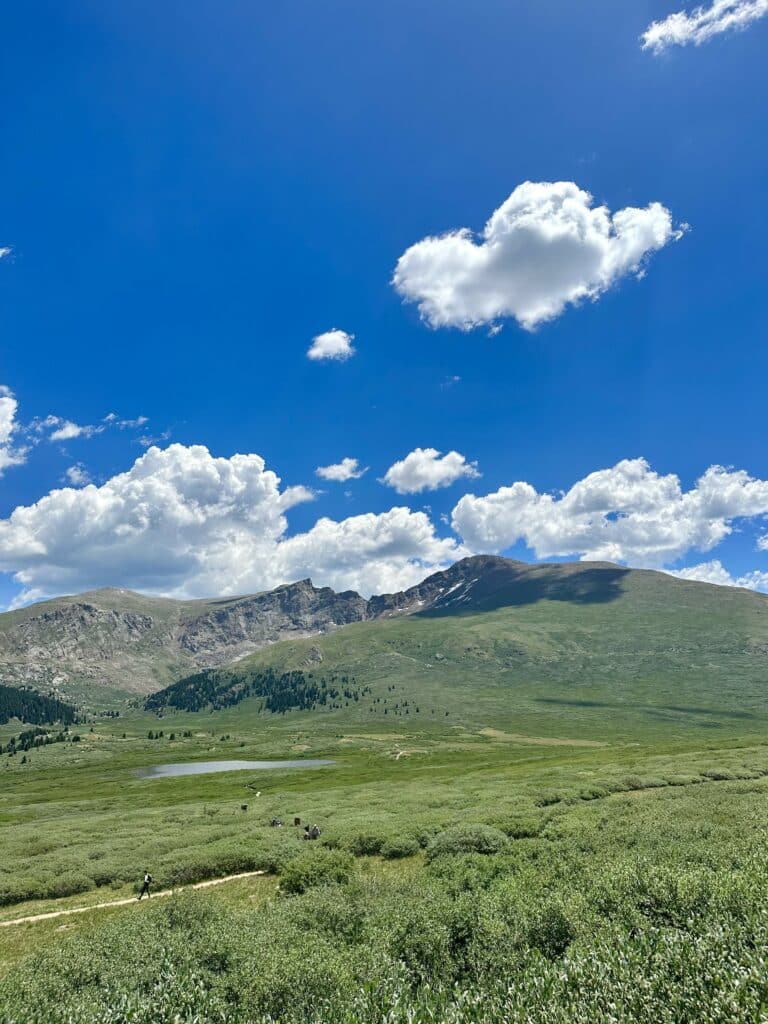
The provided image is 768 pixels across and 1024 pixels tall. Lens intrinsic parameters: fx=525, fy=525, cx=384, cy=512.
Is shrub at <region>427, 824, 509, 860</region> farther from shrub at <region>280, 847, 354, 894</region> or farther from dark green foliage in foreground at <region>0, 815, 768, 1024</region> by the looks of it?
dark green foliage in foreground at <region>0, 815, 768, 1024</region>

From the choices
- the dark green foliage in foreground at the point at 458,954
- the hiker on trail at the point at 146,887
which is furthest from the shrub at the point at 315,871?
the hiker on trail at the point at 146,887

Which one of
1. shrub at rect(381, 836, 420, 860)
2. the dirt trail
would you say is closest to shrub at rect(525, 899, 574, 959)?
shrub at rect(381, 836, 420, 860)

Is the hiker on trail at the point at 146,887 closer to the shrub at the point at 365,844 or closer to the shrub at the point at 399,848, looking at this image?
the shrub at the point at 365,844

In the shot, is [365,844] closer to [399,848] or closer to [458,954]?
[399,848]

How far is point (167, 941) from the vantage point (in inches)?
1031

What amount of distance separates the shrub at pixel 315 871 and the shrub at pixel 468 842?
701cm

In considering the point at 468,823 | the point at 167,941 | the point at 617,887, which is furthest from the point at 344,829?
the point at 617,887

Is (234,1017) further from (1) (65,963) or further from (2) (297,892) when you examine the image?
(2) (297,892)

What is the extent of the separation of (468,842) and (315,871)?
12618 mm

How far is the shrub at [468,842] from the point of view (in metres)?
41.7

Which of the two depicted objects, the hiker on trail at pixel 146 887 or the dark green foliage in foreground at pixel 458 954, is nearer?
the dark green foliage in foreground at pixel 458 954

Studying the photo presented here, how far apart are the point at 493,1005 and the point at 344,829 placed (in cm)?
3964

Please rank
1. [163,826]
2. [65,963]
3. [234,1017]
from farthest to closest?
1. [163,826]
2. [65,963]
3. [234,1017]

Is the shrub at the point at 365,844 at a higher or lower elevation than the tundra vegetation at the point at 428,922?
lower
